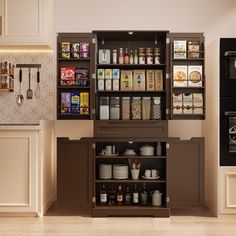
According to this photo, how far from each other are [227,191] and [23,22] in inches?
105

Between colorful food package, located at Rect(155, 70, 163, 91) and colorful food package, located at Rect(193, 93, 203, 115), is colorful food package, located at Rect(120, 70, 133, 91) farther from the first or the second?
colorful food package, located at Rect(193, 93, 203, 115)

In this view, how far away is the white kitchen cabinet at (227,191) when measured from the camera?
393cm

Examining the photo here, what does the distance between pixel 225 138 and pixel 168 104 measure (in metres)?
0.64

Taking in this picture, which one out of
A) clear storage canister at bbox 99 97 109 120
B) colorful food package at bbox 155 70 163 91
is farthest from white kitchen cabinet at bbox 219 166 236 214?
clear storage canister at bbox 99 97 109 120

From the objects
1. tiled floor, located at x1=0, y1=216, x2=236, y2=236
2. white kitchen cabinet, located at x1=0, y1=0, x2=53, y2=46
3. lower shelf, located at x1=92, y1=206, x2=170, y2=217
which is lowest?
tiled floor, located at x1=0, y1=216, x2=236, y2=236

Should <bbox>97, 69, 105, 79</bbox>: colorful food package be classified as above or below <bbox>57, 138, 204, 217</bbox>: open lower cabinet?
above

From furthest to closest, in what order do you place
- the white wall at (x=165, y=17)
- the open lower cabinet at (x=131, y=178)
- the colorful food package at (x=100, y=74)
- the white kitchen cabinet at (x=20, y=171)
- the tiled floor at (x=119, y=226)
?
1. the white wall at (x=165, y=17)
2. the colorful food package at (x=100, y=74)
3. the open lower cabinet at (x=131, y=178)
4. the white kitchen cabinet at (x=20, y=171)
5. the tiled floor at (x=119, y=226)

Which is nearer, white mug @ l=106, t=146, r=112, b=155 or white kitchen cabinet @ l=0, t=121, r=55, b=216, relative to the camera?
white kitchen cabinet @ l=0, t=121, r=55, b=216

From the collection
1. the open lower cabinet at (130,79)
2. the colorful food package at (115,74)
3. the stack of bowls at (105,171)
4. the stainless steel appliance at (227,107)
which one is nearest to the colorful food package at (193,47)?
the open lower cabinet at (130,79)

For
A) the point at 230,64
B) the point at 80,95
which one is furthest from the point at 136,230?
the point at 230,64

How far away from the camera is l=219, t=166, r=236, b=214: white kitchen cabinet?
393 centimetres

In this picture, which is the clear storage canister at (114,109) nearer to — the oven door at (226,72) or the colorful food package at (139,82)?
the colorful food package at (139,82)

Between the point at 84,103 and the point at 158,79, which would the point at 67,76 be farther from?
the point at 158,79

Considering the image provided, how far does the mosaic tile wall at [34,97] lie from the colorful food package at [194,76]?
154 centimetres
